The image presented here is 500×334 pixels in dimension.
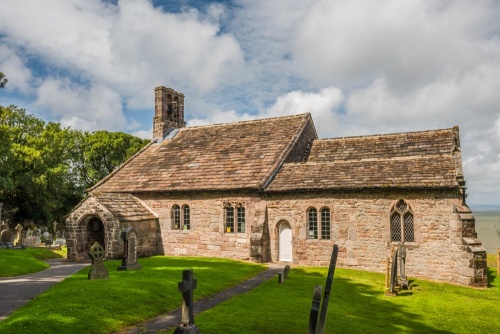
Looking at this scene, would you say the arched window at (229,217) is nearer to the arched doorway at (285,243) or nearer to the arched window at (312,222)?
the arched doorway at (285,243)

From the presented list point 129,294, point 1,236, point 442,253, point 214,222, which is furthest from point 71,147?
point 442,253

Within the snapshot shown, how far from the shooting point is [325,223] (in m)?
22.8

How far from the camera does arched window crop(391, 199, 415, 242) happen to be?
68.3 ft

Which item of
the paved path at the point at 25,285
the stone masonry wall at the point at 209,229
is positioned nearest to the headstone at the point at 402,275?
the stone masonry wall at the point at 209,229

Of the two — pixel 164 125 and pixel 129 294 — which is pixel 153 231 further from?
pixel 129 294

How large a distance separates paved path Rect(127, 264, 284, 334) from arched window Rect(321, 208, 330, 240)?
342cm

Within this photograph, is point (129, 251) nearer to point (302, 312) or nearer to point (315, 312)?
point (302, 312)

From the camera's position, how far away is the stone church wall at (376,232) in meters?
19.7

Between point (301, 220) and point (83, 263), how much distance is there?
531 inches

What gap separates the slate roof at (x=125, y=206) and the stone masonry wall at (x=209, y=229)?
0.68 m

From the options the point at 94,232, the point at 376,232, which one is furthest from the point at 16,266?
the point at 376,232

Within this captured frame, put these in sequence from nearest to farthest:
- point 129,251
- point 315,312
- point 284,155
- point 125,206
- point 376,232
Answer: point 315,312, point 129,251, point 376,232, point 125,206, point 284,155

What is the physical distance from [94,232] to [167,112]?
13.3 m

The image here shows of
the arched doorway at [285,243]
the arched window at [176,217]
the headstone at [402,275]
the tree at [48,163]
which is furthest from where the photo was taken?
the tree at [48,163]
